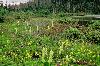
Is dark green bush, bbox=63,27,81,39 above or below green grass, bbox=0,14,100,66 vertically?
below

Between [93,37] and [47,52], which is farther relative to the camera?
[93,37]

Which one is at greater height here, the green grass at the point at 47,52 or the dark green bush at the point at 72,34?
the green grass at the point at 47,52

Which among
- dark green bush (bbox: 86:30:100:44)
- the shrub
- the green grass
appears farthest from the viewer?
the shrub

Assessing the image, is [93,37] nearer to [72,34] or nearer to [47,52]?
[72,34]

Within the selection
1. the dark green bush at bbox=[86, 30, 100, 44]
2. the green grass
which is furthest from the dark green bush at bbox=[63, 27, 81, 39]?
the dark green bush at bbox=[86, 30, 100, 44]

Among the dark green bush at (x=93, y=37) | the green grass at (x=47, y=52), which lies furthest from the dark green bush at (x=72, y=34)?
the dark green bush at (x=93, y=37)

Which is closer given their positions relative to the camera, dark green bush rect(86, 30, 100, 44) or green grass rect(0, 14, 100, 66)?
green grass rect(0, 14, 100, 66)

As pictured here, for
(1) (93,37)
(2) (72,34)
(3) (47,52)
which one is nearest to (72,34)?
(2) (72,34)

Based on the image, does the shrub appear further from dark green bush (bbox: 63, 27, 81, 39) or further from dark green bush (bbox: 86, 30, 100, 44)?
dark green bush (bbox: 86, 30, 100, 44)

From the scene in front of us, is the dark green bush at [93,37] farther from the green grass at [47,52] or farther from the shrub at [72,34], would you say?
the shrub at [72,34]

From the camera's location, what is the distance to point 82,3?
43.7m

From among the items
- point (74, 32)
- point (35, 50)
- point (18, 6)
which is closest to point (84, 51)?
point (35, 50)

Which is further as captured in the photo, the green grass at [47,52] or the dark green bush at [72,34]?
the dark green bush at [72,34]

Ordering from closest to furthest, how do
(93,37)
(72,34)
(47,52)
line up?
(47,52) → (93,37) → (72,34)
